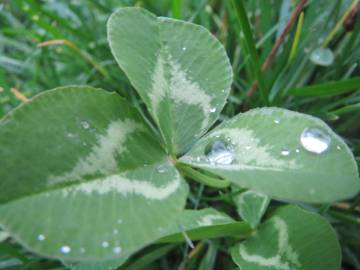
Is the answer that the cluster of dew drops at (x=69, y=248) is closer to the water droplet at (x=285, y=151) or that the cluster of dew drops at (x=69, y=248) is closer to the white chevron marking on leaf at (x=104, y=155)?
the white chevron marking on leaf at (x=104, y=155)

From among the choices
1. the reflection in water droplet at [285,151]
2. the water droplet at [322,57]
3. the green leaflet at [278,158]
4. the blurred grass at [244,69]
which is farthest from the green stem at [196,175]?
the water droplet at [322,57]

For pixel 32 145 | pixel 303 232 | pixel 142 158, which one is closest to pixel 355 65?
pixel 303 232

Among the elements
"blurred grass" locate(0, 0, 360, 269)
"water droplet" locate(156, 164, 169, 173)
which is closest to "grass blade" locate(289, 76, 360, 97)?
"blurred grass" locate(0, 0, 360, 269)

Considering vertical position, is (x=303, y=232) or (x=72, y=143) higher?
(x=72, y=143)

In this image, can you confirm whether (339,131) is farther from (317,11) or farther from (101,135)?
(101,135)

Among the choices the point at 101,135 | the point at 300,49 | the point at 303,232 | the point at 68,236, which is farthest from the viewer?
the point at 300,49

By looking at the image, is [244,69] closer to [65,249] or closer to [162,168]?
[162,168]

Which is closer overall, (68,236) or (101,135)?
(68,236)
